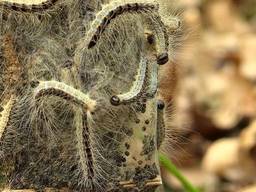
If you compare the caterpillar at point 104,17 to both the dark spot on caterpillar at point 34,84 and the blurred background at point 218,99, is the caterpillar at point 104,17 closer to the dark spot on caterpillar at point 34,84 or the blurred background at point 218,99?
the dark spot on caterpillar at point 34,84

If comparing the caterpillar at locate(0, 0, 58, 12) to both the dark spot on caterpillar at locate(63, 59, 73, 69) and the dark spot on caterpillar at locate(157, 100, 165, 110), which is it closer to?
the dark spot on caterpillar at locate(63, 59, 73, 69)

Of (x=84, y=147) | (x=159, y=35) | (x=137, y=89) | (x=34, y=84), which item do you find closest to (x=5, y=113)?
(x=34, y=84)

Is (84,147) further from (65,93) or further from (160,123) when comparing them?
(160,123)

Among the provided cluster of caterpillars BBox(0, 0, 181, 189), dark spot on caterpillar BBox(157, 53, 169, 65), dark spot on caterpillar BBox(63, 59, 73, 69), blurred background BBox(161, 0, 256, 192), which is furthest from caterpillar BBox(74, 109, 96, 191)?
blurred background BBox(161, 0, 256, 192)

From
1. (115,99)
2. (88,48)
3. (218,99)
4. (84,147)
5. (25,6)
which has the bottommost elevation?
(218,99)

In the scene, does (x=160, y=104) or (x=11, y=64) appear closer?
(x=11, y=64)

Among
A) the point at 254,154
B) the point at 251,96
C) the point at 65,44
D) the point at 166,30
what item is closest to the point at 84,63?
the point at 65,44
